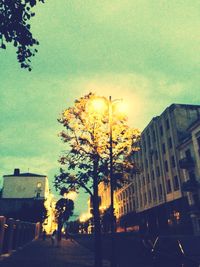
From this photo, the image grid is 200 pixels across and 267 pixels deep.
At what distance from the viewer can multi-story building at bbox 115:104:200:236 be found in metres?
36.4

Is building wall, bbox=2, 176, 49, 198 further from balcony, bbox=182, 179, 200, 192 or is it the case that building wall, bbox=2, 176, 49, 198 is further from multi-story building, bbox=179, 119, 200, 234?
balcony, bbox=182, 179, 200, 192

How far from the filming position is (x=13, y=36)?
6.73m

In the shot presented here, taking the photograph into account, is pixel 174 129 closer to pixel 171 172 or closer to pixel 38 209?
pixel 171 172

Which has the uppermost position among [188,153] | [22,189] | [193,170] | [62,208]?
[22,189]

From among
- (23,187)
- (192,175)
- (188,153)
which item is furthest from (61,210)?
(23,187)

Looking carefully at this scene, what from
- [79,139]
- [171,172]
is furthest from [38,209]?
[79,139]

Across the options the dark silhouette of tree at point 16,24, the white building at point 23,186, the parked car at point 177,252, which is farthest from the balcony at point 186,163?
the white building at point 23,186

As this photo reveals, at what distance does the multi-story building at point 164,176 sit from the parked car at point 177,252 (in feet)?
86.1

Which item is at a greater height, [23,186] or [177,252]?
[23,186]

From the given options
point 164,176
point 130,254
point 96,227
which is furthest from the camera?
point 164,176

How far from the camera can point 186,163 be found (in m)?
34.4

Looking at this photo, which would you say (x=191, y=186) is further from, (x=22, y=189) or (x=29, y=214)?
(x=22, y=189)

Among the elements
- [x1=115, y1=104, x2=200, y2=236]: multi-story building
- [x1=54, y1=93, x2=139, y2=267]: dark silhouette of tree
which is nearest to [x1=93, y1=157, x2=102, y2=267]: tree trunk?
[x1=54, y1=93, x2=139, y2=267]: dark silhouette of tree

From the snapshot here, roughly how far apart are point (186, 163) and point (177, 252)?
27420 millimetres
